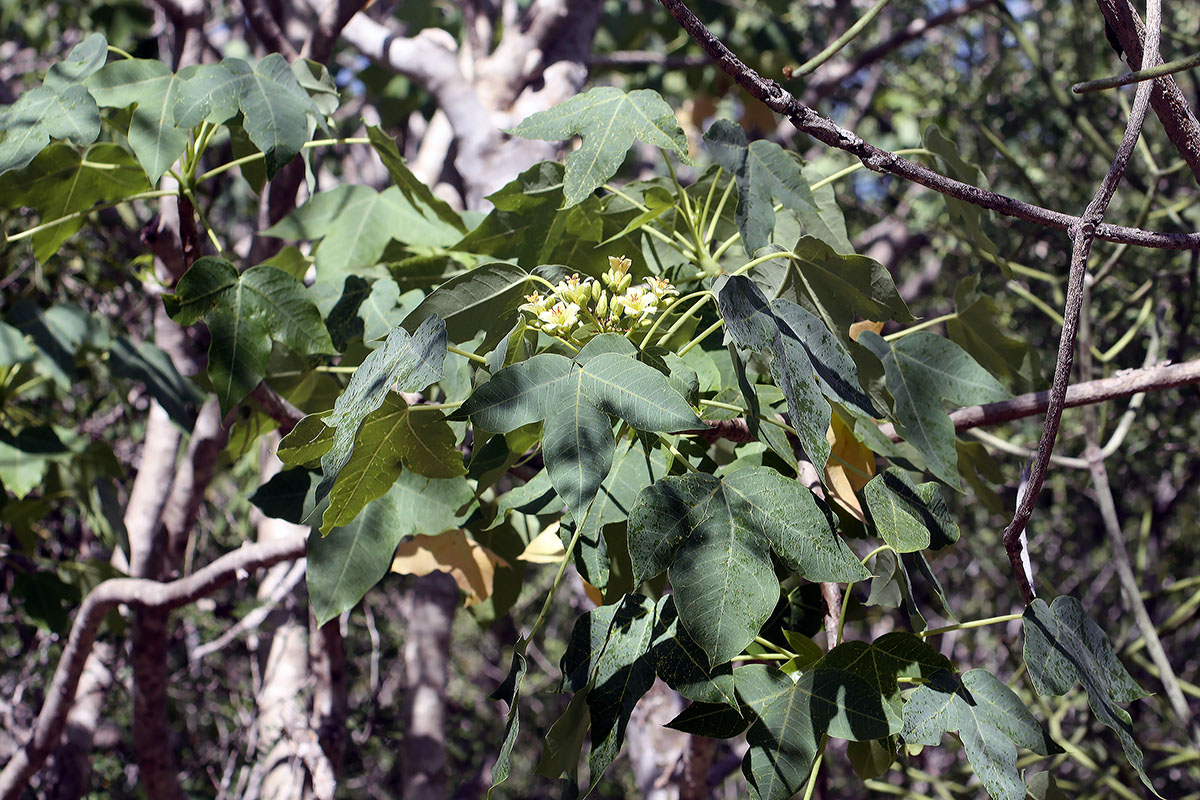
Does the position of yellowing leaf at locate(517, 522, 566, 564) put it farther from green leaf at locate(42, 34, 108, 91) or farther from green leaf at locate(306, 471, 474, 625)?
green leaf at locate(42, 34, 108, 91)

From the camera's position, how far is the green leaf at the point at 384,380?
0.63 meters

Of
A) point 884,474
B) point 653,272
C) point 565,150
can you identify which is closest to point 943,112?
point 565,150

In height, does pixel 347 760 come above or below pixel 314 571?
below

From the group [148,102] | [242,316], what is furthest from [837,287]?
[148,102]

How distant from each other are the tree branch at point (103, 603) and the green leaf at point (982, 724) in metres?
0.93

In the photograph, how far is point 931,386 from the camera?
0.90 metres

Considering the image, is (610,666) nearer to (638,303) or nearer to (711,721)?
(711,721)

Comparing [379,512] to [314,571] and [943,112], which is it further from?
[943,112]

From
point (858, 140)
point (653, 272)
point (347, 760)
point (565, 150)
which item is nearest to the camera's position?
point (858, 140)

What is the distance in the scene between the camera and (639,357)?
2.52ft

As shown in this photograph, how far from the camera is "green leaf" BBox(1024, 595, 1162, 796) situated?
0.69 meters

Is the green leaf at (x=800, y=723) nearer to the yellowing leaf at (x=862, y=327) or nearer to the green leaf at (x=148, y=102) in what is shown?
the yellowing leaf at (x=862, y=327)

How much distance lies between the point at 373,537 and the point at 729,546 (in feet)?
1.44

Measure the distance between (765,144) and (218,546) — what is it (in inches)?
116
